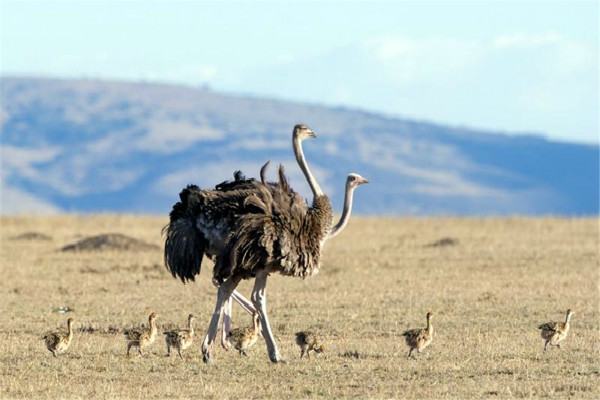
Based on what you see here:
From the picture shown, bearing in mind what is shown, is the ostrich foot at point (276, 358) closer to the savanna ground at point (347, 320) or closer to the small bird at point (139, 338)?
the savanna ground at point (347, 320)

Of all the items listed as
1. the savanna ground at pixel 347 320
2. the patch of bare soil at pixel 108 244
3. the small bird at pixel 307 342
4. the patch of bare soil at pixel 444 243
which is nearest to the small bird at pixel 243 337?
the savanna ground at pixel 347 320

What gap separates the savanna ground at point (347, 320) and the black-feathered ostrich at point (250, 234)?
797mm

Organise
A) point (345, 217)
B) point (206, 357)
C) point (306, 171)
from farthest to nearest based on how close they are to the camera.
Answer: point (306, 171), point (345, 217), point (206, 357)

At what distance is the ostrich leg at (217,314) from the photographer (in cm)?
1382

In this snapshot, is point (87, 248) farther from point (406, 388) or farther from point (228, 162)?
point (228, 162)

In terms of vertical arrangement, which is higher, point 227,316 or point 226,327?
point 227,316

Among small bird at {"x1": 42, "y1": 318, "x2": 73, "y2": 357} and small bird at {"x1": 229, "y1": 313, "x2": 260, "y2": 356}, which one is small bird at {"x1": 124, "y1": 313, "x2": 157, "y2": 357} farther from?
small bird at {"x1": 229, "y1": 313, "x2": 260, "y2": 356}

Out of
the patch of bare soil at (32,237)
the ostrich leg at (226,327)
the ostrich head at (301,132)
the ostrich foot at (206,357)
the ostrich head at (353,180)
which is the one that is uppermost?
the patch of bare soil at (32,237)

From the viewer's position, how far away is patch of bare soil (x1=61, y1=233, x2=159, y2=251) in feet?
92.4

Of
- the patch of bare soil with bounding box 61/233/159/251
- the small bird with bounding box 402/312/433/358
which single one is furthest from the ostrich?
the patch of bare soil with bounding box 61/233/159/251

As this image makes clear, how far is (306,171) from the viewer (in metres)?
14.5

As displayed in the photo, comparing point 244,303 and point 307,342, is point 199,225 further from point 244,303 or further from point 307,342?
point 307,342

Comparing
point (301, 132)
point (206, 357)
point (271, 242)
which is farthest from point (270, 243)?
point (301, 132)

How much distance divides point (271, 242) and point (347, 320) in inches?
154
